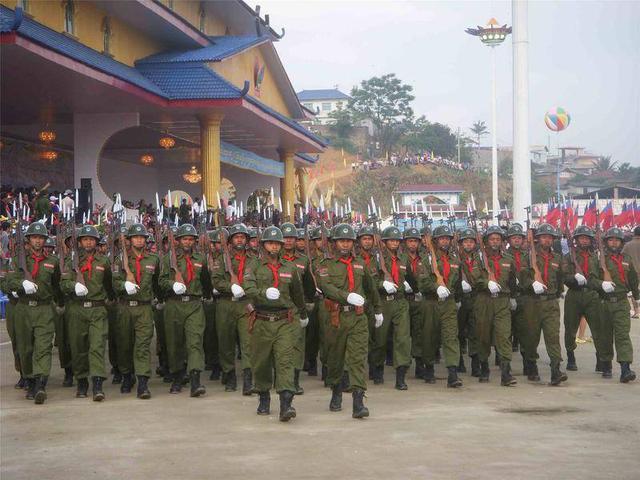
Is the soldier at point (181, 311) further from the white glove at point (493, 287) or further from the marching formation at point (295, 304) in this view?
the white glove at point (493, 287)

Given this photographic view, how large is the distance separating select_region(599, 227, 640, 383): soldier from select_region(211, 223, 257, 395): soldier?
455cm

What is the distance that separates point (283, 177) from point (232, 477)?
27791 mm

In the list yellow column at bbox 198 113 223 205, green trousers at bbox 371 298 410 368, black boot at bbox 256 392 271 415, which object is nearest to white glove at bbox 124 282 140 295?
black boot at bbox 256 392 271 415

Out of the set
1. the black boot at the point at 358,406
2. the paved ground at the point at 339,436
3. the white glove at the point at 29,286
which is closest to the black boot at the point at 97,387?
the paved ground at the point at 339,436

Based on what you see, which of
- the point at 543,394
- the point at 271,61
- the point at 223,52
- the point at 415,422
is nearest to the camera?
the point at 415,422

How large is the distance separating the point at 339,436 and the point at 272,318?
5.05 ft

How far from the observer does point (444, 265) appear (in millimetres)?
11641

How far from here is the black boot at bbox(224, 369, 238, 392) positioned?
1102 centimetres

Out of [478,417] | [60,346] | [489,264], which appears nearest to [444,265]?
[489,264]

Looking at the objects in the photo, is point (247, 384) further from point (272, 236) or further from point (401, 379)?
point (272, 236)

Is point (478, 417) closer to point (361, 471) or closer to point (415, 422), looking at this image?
point (415, 422)

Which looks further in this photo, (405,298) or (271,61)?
(271,61)

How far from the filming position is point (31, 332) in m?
10.4

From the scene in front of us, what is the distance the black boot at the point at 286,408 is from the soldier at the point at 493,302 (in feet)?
11.2
